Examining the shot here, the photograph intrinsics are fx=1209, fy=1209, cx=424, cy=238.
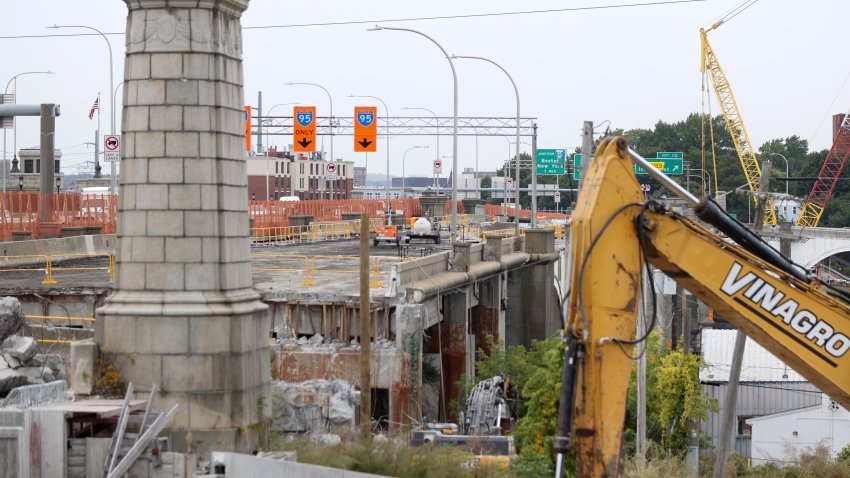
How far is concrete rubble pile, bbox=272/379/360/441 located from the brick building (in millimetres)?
104707

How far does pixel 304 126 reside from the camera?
5647 centimetres

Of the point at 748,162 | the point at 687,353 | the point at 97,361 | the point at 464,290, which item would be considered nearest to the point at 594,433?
the point at 97,361

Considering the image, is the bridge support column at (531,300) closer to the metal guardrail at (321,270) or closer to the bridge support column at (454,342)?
the metal guardrail at (321,270)

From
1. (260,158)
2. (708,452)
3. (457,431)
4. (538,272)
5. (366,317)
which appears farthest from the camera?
(260,158)

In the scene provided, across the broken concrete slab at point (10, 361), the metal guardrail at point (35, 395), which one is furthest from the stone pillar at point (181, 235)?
the broken concrete slab at point (10, 361)

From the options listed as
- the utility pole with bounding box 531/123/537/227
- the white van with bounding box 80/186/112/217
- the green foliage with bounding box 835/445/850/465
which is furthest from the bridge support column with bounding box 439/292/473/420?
the white van with bounding box 80/186/112/217

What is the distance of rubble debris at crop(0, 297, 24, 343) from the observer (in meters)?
19.0

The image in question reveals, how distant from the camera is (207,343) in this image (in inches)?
584

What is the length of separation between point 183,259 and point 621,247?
18.5 ft

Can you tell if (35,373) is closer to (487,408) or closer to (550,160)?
(487,408)

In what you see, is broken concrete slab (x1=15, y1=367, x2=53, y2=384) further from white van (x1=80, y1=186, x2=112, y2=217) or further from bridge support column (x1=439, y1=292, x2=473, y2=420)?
white van (x1=80, y1=186, x2=112, y2=217)

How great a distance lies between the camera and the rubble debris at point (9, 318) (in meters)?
19.0

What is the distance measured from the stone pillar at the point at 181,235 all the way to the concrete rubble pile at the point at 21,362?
7.52 ft

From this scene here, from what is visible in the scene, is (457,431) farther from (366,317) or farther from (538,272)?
(538,272)
